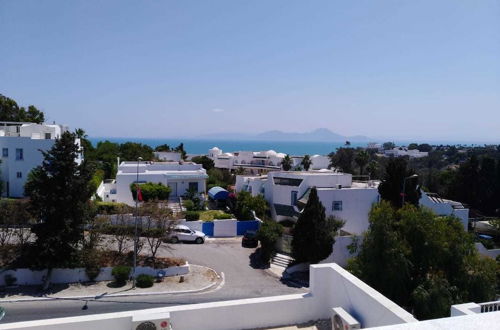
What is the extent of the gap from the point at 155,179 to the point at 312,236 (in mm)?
20423

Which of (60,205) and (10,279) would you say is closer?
(10,279)

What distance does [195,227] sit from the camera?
32.1 metres

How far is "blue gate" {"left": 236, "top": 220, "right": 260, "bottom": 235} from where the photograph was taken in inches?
1302

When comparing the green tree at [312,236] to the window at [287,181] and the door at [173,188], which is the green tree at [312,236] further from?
the door at [173,188]

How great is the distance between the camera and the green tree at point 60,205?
21.7 metres

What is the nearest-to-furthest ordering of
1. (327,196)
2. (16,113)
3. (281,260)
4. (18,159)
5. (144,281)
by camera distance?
(144,281)
(281,260)
(327,196)
(18,159)
(16,113)

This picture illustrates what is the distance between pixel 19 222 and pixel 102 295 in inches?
288

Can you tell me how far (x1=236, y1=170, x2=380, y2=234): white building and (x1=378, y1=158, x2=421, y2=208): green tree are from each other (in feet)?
5.56

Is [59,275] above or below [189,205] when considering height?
below

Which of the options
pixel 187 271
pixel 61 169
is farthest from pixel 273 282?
pixel 61 169

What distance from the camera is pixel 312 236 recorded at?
25.2 meters

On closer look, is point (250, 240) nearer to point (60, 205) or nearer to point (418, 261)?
point (60, 205)

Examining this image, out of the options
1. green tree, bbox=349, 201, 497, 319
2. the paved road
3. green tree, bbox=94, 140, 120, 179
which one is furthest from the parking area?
green tree, bbox=94, 140, 120, 179

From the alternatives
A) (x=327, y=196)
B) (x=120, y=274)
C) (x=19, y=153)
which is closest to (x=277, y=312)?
(x=120, y=274)
